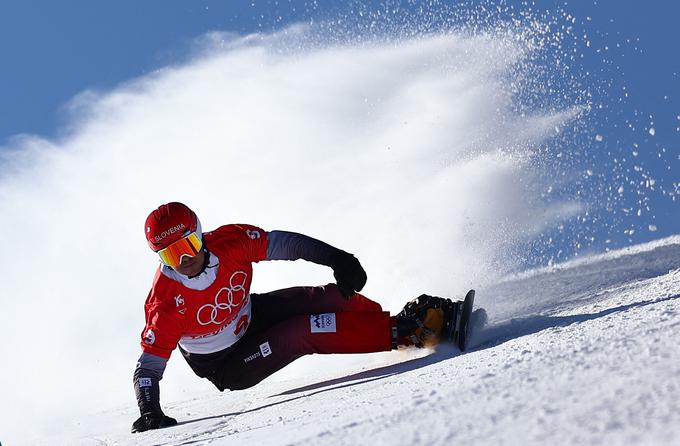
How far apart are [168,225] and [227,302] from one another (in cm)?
66

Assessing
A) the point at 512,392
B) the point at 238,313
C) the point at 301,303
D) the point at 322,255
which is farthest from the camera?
the point at 301,303

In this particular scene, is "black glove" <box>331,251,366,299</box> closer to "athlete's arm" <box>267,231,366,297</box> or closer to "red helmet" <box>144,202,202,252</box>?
"athlete's arm" <box>267,231,366,297</box>

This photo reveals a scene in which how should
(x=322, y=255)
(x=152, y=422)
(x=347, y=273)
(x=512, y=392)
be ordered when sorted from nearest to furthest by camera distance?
(x=512, y=392), (x=152, y=422), (x=347, y=273), (x=322, y=255)

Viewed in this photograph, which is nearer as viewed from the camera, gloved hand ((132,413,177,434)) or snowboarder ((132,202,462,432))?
gloved hand ((132,413,177,434))

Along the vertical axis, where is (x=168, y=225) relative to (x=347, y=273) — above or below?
above

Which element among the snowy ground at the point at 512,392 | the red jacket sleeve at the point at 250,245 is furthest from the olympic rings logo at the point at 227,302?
the snowy ground at the point at 512,392

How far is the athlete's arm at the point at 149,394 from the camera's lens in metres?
4.95

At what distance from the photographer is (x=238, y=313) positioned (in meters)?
5.58

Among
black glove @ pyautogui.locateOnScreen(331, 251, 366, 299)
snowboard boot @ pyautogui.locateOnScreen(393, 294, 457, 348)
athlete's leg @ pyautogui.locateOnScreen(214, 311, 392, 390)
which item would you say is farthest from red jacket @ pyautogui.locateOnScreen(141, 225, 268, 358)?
snowboard boot @ pyautogui.locateOnScreen(393, 294, 457, 348)

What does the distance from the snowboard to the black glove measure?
547 millimetres

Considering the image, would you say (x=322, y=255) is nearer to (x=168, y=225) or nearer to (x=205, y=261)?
(x=205, y=261)

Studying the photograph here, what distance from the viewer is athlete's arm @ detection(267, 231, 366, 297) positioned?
5160 millimetres

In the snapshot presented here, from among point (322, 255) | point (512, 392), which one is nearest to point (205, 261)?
point (322, 255)

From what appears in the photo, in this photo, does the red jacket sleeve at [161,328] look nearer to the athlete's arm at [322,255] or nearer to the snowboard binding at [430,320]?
the athlete's arm at [322,255]
